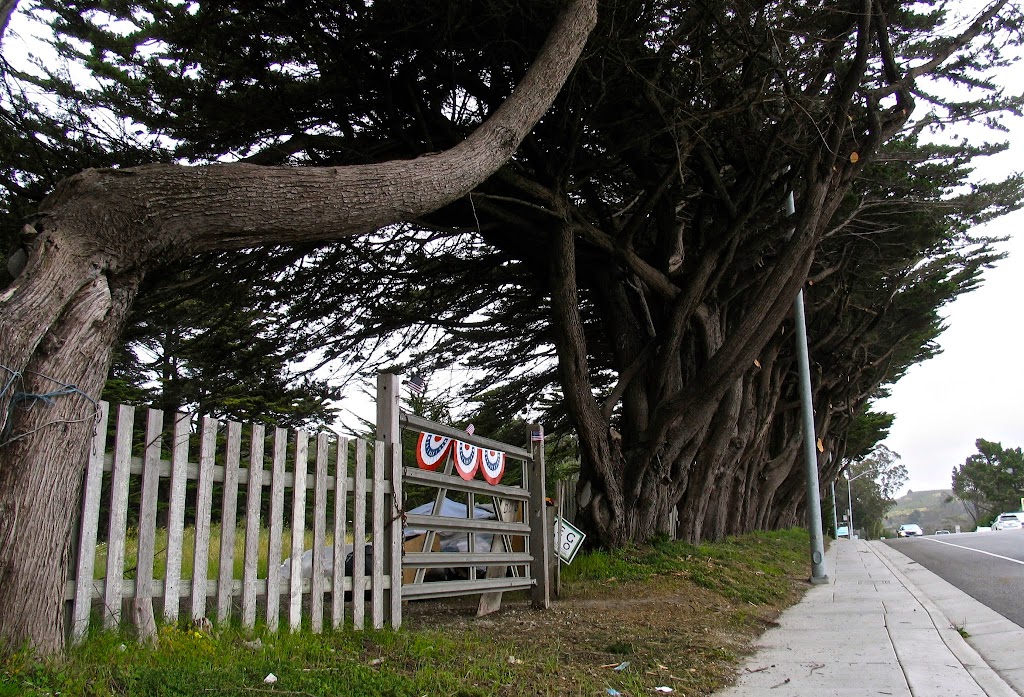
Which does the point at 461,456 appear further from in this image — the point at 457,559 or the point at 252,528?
the point at 252,528

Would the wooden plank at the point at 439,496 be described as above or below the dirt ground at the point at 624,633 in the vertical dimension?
above

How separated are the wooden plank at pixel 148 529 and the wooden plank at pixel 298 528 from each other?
1018 mm

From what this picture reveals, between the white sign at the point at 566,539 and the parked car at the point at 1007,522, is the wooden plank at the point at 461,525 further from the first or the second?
the parked car at the point at 1007,522

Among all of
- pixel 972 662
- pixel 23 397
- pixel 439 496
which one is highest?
pixel 23 397

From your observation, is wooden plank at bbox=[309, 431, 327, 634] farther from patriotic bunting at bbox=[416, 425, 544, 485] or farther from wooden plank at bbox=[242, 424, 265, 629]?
patriotic bunting at bbox=[416, 425, 544, 485]

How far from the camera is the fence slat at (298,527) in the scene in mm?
5655

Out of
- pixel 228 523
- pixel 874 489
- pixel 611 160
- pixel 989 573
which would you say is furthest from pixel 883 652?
pixel 874 489

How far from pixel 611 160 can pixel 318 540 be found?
27.4 ft

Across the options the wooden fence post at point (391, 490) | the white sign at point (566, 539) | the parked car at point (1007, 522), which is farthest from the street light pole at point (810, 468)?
the parked car at point (1007, 522)

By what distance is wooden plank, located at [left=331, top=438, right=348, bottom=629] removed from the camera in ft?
19.8

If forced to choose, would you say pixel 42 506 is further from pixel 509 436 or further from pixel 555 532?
pixel 509 436

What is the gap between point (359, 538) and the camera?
253 inches

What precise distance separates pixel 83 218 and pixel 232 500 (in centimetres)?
194

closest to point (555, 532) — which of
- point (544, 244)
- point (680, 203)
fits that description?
point (544, 244)
